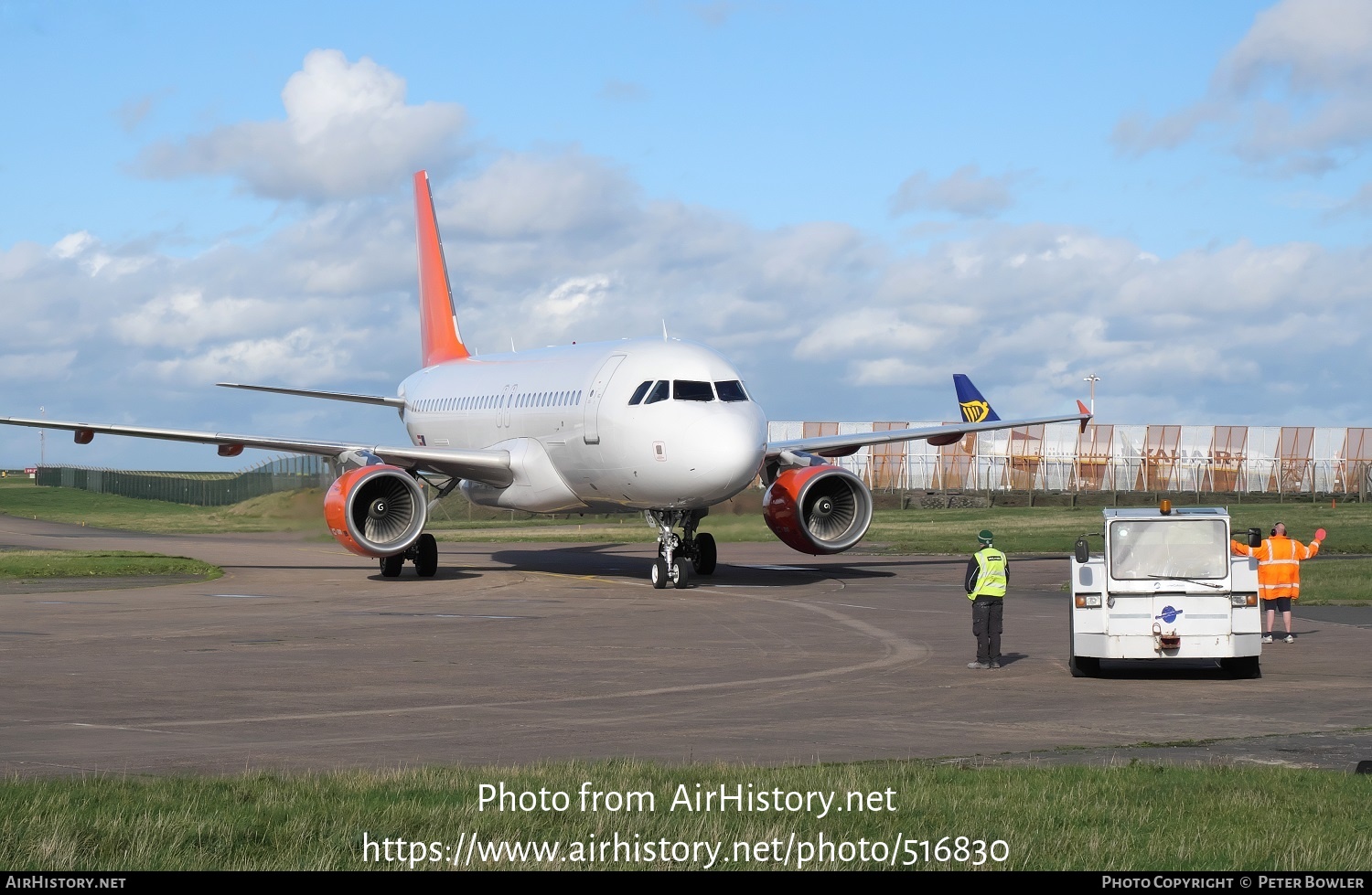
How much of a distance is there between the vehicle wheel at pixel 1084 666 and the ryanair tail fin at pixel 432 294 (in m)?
26.5

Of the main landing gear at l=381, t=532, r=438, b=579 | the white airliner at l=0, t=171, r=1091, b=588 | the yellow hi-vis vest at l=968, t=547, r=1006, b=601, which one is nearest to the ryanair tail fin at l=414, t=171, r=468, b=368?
Result: the white airliner at l=0, t=171, r=1091, b=588

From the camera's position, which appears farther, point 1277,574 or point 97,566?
point 97,566

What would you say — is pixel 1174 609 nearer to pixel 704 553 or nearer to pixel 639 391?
pixel 639 391

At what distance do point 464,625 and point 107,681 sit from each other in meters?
7.03

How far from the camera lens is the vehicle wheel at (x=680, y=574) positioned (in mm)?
28609

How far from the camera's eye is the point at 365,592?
2847 centimetres

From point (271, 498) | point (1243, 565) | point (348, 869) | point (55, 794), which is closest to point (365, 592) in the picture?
point (1243, 565)

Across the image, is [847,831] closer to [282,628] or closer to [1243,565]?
[1243,565]

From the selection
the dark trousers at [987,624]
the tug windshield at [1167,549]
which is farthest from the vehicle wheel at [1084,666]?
the tug windshield at [1167,549]

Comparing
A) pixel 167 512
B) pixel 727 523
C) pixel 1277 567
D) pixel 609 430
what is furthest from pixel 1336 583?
pixel 167 512

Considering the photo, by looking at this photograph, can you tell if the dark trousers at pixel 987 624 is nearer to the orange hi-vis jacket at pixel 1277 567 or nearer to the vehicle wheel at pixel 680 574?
the orange hi-vis jacket at pixel 1277 567

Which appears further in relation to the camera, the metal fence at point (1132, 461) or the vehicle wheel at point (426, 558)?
the metal fence at point (1132, 461)

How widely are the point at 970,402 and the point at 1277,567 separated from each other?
210ft

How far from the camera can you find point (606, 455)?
29.0m
